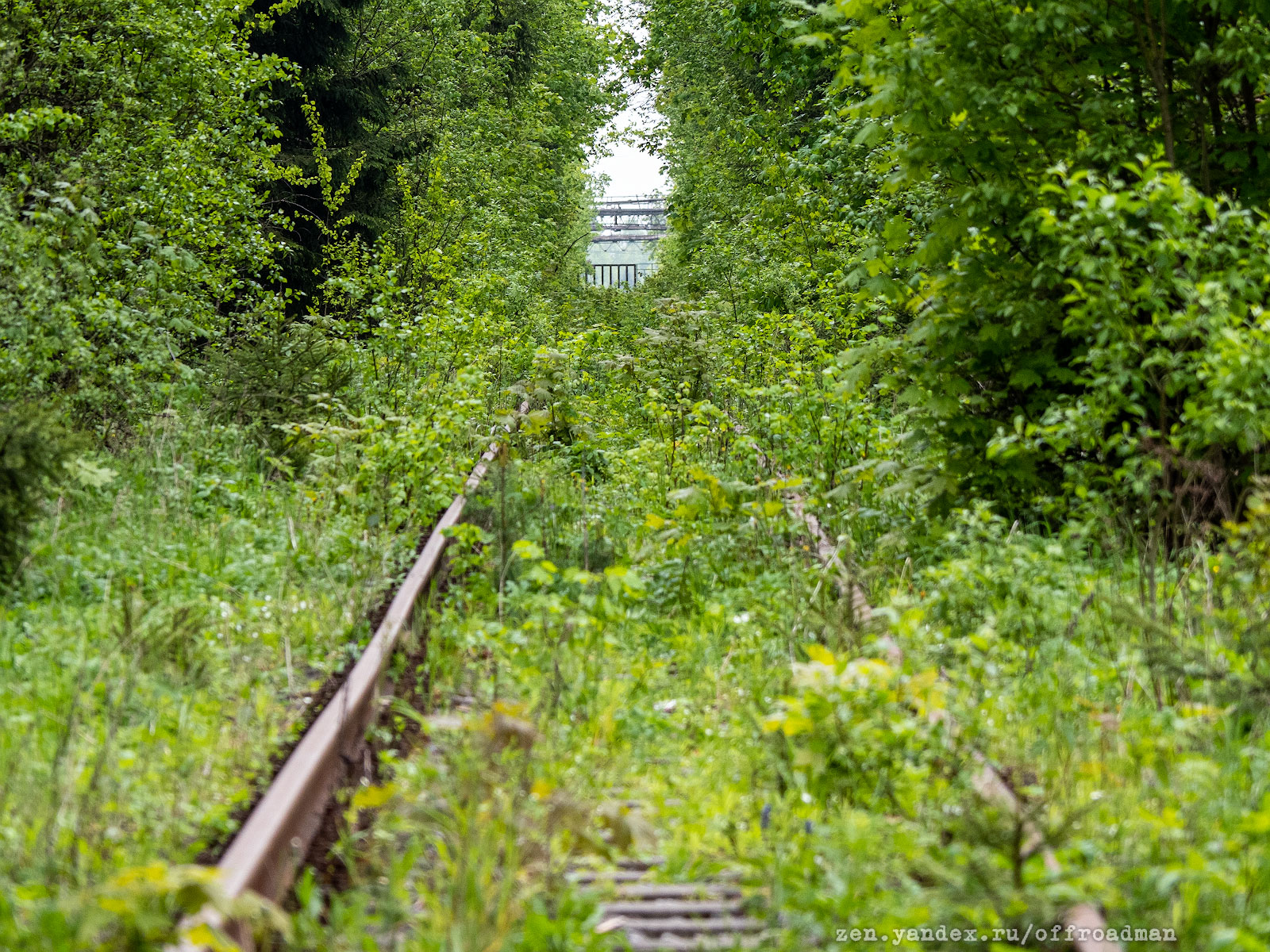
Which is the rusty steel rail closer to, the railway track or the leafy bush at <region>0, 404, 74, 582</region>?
the railway track

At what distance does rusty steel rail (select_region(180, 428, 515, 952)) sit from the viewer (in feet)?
10.5

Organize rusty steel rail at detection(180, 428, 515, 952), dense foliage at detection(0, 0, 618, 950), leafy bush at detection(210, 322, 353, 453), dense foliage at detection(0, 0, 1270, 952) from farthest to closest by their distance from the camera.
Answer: leafy bush at detection(210, 322, 353, 453) → dense foliage at detection(0, 0, 618, 950) → dense foliage at detection(0, 0, 1270, 952) → rusty steel rail at detection(180, 428, 515, 952)

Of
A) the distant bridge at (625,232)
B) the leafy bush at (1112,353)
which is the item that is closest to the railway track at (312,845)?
the leafy bush at (1112,353)

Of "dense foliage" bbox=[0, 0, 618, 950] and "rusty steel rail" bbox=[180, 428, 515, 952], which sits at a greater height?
"dense foliage" bbox=[0, 0, 618, 950]

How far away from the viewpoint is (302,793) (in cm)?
373

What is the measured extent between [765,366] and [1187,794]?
34.0 feet

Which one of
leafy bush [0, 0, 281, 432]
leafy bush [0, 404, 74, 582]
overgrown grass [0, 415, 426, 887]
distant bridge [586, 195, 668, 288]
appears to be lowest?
overgrown grass [0, 415, 426, 887]

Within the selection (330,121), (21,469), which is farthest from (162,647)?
(330,121)

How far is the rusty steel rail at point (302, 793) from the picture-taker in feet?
10.5

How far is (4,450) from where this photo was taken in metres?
5.91

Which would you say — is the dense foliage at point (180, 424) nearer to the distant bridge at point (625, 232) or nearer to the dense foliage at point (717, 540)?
the dense foliage at point (717, 540)

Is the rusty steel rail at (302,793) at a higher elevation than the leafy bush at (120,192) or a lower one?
lower

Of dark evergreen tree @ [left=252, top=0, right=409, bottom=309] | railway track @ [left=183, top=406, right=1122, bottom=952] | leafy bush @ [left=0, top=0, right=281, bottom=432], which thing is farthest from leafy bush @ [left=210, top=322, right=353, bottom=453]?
dark evergreen tree @ [left=252, top=0, right=409, bottom=309]

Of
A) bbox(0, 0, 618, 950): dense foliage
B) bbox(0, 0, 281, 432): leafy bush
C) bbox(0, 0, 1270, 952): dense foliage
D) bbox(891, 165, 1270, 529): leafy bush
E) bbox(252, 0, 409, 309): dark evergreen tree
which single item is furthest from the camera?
bbox(252, 0, 409, 309): dark evergreen tree
